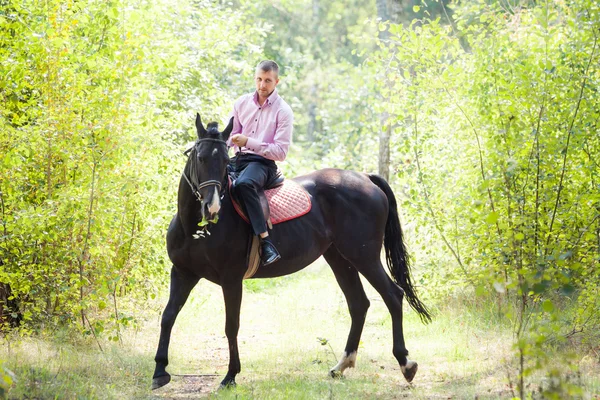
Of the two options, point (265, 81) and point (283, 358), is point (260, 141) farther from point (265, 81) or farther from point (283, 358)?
point (283, 358)

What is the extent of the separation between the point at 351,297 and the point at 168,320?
2.05m

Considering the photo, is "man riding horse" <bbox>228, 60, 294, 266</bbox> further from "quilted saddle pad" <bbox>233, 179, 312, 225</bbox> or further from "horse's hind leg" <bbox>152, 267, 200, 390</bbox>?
"horse's hind leg" <bbox>152, 267, 200, 390</bbox>

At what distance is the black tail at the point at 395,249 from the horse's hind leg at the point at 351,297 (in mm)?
402

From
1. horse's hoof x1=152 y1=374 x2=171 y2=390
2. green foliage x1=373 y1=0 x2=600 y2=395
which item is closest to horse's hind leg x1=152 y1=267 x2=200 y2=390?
horse's hoof x1=152 y1=374 x2=171 y2=390

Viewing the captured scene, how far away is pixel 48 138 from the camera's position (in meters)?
6.45

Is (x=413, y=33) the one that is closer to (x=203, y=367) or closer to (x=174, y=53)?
(x=174, y=53)

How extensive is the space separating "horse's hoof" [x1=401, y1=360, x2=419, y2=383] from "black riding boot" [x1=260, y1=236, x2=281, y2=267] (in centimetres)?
154

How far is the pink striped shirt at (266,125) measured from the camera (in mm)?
6301

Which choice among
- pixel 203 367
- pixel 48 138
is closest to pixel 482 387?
pixel 203 367

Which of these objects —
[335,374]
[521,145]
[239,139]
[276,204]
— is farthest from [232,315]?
[521,145]

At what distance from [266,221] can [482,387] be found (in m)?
2.36

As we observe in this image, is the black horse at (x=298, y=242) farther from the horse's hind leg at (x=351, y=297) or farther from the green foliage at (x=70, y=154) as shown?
the green foliage at (x=70, y=154)

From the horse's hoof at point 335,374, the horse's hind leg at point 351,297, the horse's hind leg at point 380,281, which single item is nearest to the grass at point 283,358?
the horse's hoof at point 335,374

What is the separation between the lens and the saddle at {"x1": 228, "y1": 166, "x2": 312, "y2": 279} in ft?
20.2
